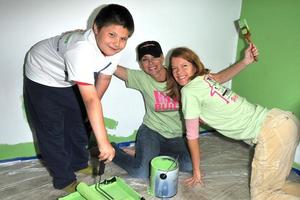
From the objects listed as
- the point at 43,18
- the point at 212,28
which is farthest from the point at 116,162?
the point at 212,28

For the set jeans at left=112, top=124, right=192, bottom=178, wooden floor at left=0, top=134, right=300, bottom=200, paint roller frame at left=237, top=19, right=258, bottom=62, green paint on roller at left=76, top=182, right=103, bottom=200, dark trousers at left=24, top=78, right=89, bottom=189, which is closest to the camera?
green paint on roller at left=76, top=182, right=103, bottom=200

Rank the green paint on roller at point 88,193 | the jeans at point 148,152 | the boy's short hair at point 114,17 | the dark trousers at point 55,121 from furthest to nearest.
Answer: the jeans at point 148,152, the dark trousers at point 55,121, the green paint on roller at point 88,193, the boy's short hair at point 114,17

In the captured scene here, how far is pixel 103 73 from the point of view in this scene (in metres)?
1.46

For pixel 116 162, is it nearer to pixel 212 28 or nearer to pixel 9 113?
pixel 9 113

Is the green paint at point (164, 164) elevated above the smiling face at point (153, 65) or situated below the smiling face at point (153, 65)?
below

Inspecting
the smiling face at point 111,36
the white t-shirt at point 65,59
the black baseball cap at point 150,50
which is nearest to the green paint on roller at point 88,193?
the white t-shirt at point 65,59

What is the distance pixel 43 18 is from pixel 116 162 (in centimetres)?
83

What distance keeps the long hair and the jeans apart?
0.29m

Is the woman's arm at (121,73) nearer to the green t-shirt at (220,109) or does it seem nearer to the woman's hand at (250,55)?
the green t-shirt at (220,109)

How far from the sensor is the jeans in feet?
5.64

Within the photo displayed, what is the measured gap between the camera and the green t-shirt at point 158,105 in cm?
179

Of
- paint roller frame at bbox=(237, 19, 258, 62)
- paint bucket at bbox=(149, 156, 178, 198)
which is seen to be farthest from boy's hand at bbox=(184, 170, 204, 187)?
paint roller frame at bbox=(237, 19, 258, 62)

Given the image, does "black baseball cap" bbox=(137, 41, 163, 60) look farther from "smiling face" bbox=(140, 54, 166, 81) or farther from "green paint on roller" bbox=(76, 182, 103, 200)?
"green paint on roller" bbox=(76, 182, 103, 200)

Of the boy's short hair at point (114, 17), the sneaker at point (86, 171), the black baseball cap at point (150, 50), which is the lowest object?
the sneaker at point (86, 171)
